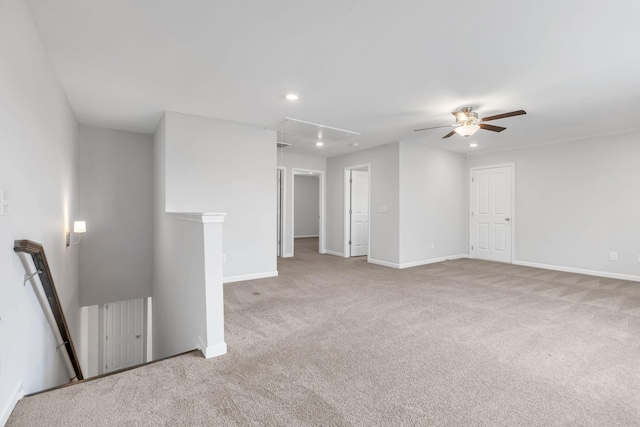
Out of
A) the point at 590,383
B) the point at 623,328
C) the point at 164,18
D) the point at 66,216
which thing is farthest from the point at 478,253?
the point at 66,216

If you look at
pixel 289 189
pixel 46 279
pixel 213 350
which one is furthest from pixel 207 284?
pixel 289 189

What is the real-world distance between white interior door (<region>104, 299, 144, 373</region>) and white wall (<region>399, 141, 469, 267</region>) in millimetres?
5211

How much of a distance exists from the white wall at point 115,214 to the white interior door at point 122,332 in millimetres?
941

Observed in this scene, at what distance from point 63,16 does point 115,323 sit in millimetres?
5406

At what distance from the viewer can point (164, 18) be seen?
2020 millimetres

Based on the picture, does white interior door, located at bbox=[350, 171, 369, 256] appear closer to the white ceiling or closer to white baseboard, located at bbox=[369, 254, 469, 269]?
white baseboard, located at bbox=[369, 254, 469, 269]

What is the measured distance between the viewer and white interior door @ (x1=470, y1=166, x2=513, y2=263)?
616cm

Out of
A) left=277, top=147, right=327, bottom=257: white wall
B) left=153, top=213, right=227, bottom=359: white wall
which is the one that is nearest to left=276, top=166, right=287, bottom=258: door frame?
left=277, top=147, right=327, bottom=257: white wall

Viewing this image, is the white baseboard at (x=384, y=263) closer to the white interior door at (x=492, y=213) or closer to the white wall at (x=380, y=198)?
the white wall at (x=380, y=198)

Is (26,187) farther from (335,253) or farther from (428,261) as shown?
(428,261)

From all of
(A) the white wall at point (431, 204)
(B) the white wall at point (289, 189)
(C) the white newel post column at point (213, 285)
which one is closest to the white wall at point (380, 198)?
(A) the white wall at point (431, 204)

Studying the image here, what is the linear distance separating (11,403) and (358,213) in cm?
610

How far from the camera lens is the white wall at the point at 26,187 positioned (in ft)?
5.28

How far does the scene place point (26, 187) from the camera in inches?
79.0
